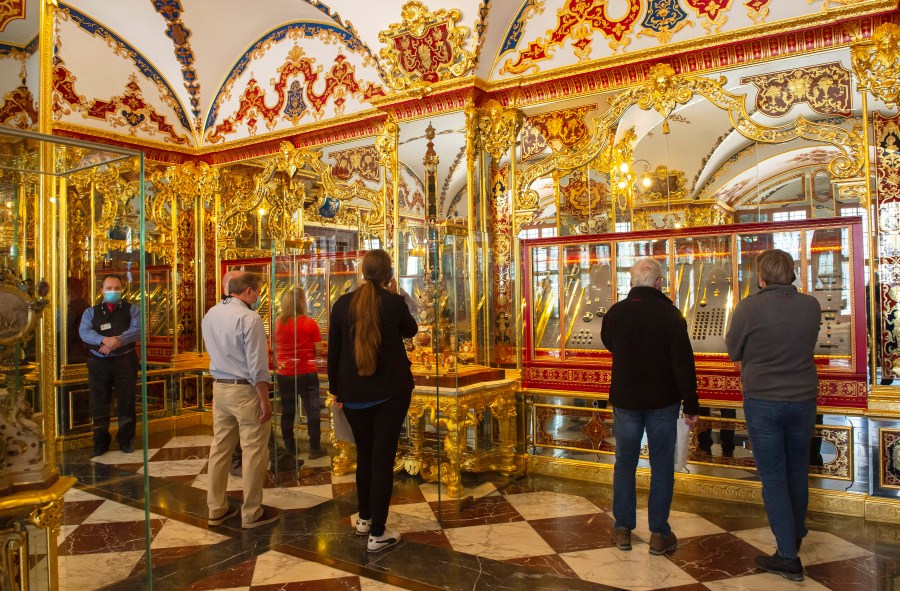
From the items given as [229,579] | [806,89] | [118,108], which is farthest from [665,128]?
[118,108]

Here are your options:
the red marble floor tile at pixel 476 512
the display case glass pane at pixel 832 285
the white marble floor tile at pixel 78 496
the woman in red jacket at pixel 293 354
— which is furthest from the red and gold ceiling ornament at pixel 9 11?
the display case glass pane at pixel 832 285

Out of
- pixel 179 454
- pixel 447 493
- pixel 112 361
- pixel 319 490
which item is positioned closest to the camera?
pixel 112 361

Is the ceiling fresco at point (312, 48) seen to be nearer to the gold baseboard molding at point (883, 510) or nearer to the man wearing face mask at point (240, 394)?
the man wearing face mask at point (240, 394)

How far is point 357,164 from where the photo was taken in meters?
6.66

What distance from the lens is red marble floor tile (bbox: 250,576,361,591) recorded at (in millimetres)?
3381

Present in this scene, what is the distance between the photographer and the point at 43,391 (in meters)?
2.50

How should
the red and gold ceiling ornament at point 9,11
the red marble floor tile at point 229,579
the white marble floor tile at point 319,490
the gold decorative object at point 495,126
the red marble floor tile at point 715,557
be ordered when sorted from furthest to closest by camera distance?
1. the gold decorative object at point 495,126
2. the white marble floor tile at point 319,490
3. the red marble floor tile at point 715,557
4. the red marble floor tile at point 229,579
5. the red and gold ceiling ornament at point 9,11

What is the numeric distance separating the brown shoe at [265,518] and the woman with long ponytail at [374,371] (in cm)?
92

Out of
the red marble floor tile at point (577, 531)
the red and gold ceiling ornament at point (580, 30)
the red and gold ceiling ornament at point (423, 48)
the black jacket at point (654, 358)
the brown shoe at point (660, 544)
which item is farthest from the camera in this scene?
the red and gold ceiling ornament at point (423, 48)

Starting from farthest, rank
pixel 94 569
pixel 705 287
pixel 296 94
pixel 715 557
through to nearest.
Result: pixel 296 94, pixel 705 287, pixel 715 557, pixel 94 569

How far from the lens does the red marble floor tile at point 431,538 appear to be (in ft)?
13.1

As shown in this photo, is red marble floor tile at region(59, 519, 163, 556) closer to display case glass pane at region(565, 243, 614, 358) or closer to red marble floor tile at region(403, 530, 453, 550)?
red marble floor tile at region(403, 530, 453, 550)

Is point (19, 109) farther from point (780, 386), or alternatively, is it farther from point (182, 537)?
point (780, 386)

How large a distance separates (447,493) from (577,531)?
1.03 meters
